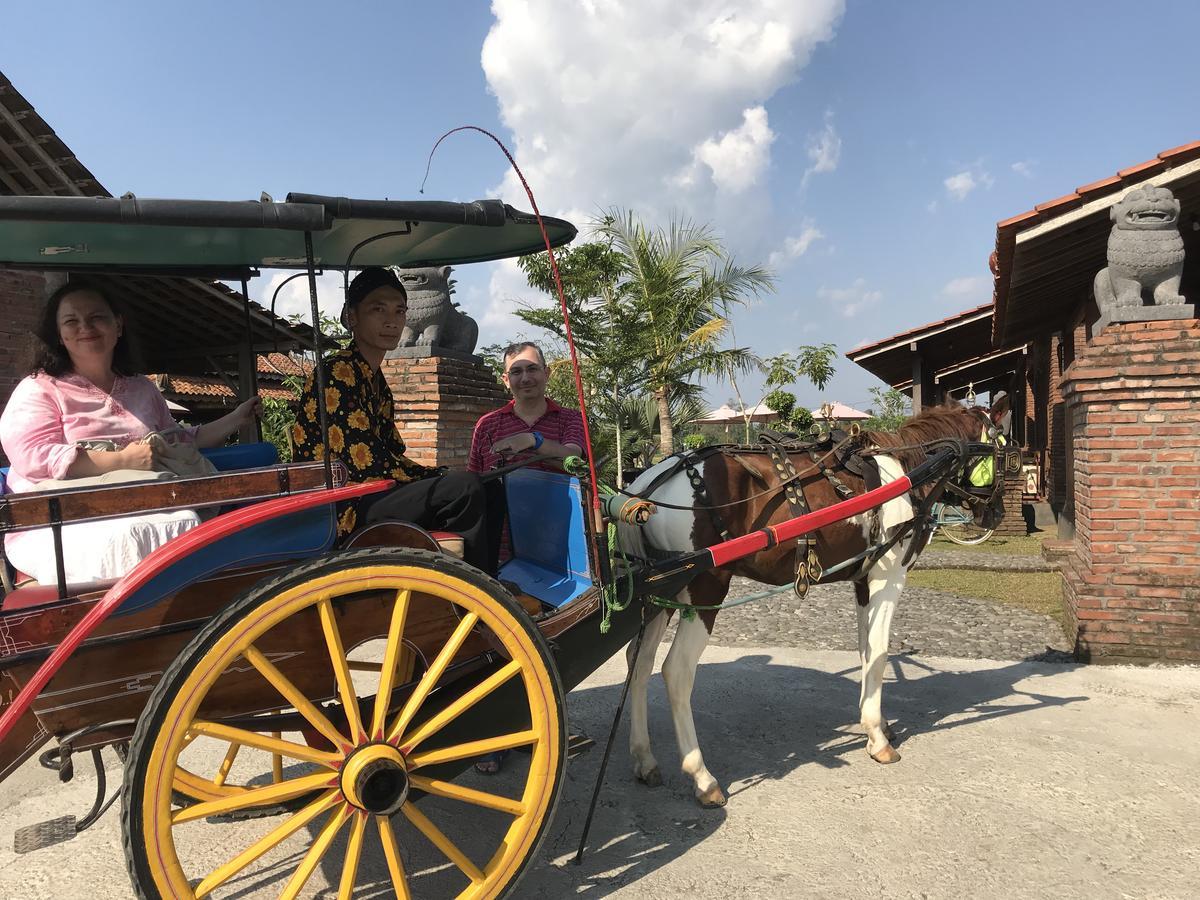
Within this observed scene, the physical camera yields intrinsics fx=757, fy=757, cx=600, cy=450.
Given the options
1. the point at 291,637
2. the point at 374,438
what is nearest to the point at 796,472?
the point at 374,438

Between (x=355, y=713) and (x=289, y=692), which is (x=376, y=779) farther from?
(x=289, y=692)

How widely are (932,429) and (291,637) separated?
335 cm

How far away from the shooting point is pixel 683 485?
323cm

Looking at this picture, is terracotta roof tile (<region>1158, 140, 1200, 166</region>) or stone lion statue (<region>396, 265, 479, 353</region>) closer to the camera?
terracotta roof tile (<region>1158, 140, 1200, 166</region>)

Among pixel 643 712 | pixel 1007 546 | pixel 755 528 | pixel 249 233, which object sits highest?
pixel 249 233

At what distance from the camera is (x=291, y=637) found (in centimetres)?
210

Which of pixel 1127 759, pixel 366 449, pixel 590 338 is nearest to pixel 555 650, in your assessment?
pixel 366 449

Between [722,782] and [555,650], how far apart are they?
1.38m

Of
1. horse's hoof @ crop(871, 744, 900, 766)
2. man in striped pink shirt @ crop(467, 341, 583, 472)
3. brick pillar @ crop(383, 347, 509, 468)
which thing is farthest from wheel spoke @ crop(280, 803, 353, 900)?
brick pillar @ crop(383, 347, 509, 468)

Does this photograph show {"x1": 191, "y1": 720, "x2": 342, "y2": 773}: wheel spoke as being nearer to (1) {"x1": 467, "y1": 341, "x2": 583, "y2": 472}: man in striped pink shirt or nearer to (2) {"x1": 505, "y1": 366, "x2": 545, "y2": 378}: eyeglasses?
(1) {"x1": 467, "y1": 341, "x2": 583, "y2": 472}: man in striped pink shirt

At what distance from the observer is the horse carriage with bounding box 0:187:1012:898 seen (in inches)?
71.8

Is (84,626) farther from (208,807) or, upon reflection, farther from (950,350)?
(950,350)

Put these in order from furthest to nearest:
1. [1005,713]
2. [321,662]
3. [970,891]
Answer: [1005,713] < [970,891] < [321,662]

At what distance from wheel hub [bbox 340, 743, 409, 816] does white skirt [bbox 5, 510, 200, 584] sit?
78 cm
